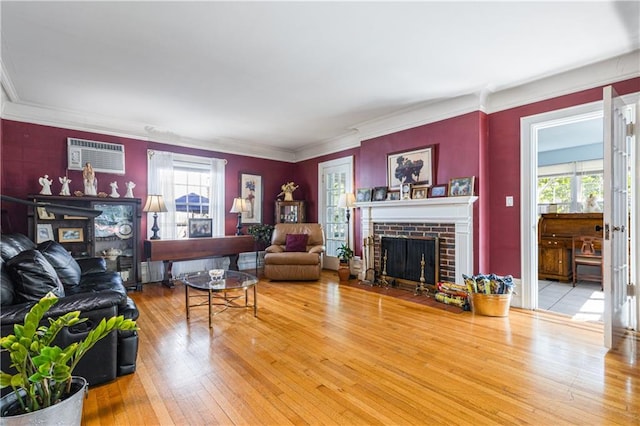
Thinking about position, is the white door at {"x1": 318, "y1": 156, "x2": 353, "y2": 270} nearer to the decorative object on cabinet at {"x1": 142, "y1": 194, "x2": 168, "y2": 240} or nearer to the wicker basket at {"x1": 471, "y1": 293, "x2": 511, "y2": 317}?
the wicker basket at {"x1": 471, "y1": 293, "x2": 511, "y2": 317}

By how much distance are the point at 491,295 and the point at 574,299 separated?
1565mm

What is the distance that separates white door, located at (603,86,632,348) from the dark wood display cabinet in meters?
4.97

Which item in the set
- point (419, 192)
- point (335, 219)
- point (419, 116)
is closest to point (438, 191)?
point (419, 192)

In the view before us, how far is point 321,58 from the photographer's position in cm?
268

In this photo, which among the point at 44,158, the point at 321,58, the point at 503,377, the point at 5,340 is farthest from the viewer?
the point at 44,158

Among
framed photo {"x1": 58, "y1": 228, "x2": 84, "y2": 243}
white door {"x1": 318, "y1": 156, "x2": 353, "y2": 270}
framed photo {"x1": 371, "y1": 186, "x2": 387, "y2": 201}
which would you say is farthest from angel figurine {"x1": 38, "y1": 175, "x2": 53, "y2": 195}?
framed photo {"x1": 371, "y1": 186, "x2": 387, "y2": 201}

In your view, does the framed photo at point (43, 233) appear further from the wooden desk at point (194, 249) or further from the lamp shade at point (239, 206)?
the lamp shade at point (239, 206)

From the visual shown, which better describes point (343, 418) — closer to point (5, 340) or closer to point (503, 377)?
point (503, 377)

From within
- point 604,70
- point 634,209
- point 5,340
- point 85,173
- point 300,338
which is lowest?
point 300,338

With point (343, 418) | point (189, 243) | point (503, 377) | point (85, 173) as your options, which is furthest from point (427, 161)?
point (85, 173)

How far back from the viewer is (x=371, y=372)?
1.97 meters

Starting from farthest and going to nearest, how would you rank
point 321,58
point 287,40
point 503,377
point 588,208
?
point 588,208
point 321,58
point 287,40
point 503,377

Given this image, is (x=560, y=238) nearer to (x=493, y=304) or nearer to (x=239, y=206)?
(x=493, y=304)

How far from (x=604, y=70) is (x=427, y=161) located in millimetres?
1800
